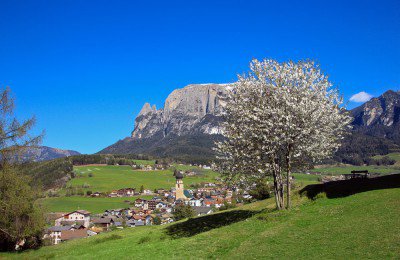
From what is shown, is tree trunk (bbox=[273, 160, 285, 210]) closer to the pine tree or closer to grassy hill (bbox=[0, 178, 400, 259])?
grassy hill (bbox=[0, 178, 400, 259])

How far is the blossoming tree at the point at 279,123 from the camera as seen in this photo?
25562 mm

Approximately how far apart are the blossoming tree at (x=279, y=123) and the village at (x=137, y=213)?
46713 mm

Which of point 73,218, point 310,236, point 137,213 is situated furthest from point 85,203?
point 310,236

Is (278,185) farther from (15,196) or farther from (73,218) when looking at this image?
(73,218)

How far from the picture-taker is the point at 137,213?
138m

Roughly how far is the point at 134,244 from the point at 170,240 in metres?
3.78

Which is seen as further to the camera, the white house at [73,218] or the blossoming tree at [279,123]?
the white house at [73,218]

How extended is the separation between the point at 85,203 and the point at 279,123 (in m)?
138

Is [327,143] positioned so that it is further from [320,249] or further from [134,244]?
[134,244]

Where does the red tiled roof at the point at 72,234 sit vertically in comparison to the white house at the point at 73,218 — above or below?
below

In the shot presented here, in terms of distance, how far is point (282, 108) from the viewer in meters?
25.9

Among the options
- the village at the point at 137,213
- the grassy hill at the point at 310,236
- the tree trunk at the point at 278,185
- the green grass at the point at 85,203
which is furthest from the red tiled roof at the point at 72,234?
the tree trunk at the point at 278,185

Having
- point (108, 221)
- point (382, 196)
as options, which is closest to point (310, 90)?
point (382, 196)

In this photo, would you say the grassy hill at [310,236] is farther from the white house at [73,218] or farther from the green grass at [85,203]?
the green grass at [85,203]
